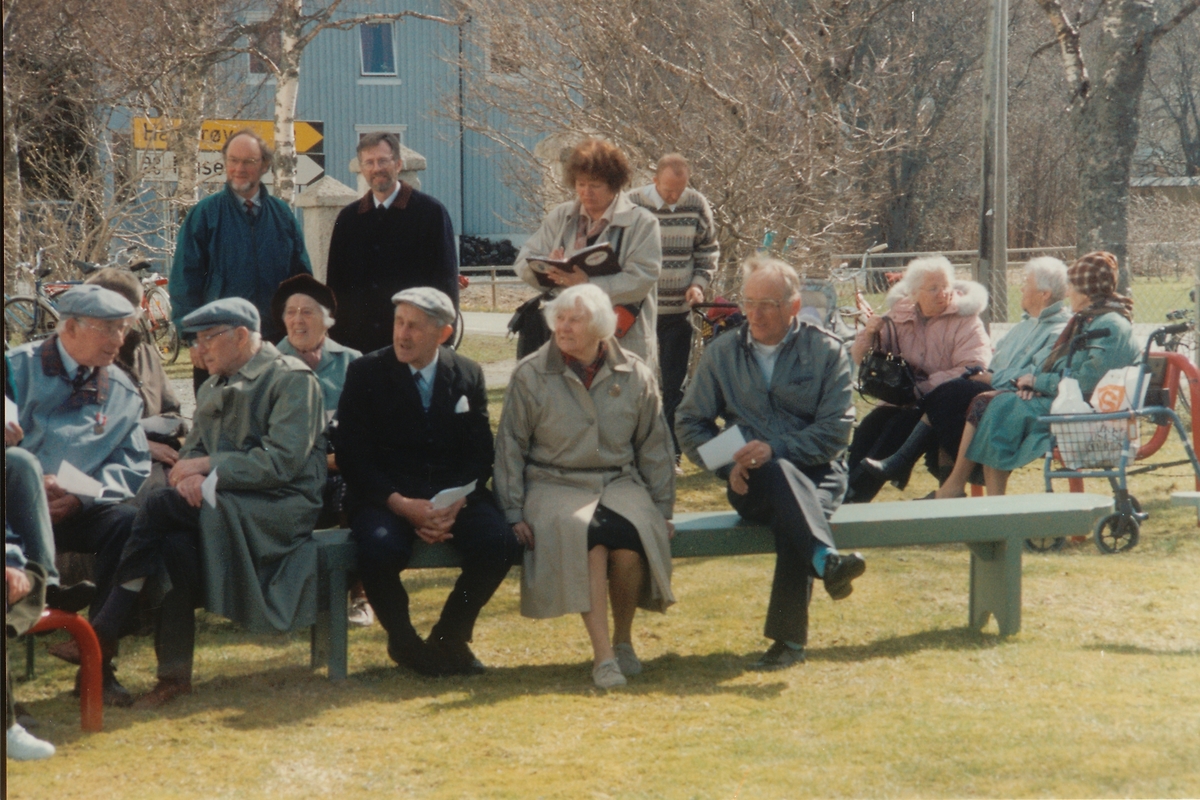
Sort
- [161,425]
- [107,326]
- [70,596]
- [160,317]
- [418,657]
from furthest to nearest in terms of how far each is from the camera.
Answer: [160,317], [161,425], [418,657], [107,326], [70,596]

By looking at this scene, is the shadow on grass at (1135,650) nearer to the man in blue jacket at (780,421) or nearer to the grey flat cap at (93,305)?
the man in blue jacket at (780,421)

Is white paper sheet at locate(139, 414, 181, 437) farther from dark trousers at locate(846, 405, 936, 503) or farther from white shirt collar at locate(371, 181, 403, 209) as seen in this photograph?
dark trousers at locate(846, 405, 936, 503)

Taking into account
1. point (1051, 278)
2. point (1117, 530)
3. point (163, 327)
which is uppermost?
point (1051, 278)

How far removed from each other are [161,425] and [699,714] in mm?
2337

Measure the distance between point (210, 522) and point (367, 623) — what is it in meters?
1.08

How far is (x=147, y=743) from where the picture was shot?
155 inches

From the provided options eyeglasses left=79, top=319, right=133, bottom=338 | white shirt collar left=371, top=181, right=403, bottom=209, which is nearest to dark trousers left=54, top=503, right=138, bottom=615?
eyeglasses left=79, top=319, right=133, bottom=338

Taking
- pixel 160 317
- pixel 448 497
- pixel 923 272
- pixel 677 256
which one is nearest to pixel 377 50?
pixel 160 317

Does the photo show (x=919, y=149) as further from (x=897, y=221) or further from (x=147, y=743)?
(x=147, y=743)

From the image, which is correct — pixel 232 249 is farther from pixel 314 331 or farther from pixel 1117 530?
pixel 1117 530

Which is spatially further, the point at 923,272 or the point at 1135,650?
the point at 923,272

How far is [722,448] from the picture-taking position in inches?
193

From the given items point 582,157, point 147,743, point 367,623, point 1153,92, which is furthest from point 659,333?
point 147,743

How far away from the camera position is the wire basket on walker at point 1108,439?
643 centimetres
